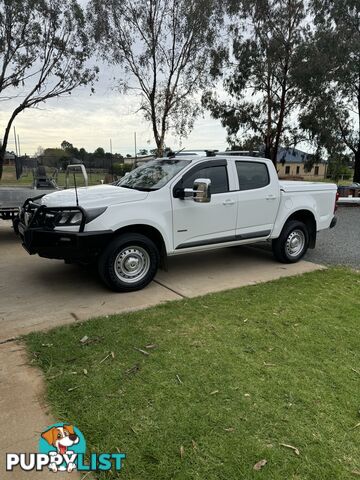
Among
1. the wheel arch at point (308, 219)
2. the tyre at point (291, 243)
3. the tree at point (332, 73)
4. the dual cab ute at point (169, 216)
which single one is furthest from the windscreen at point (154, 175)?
the tree at point (332, 73)

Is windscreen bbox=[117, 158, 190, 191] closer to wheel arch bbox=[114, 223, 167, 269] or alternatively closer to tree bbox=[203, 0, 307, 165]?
wheel arch bbox=[114, 223, 167, 269]

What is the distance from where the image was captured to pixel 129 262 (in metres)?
5.02

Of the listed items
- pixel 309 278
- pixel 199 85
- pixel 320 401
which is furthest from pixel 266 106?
pixel 320 401

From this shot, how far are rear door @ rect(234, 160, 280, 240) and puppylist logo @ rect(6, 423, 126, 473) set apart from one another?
425 centimetres

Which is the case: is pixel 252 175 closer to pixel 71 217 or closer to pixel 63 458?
pixel 71 217

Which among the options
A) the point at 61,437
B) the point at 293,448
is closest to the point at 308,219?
the point at 293,448

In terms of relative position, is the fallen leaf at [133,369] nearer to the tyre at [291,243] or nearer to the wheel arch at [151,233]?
the wheel arch at [151,233]

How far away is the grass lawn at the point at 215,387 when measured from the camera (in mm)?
2256

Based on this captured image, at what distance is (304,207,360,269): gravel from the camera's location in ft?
23.3

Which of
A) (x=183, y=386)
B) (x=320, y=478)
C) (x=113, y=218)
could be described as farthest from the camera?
(x=113, y=218)

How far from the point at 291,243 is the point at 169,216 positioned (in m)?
2.67

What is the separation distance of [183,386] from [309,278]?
3.58 metres

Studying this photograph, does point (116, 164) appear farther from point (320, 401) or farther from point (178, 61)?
point (320, 401)

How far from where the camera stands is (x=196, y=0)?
16891mm
